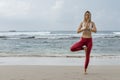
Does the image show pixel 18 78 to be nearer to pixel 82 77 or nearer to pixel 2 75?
pixel 2 75

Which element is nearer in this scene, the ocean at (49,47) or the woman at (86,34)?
the woman at (86,34)

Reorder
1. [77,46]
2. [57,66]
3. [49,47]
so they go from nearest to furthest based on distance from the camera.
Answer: [77,46], [57,66], [49,47]

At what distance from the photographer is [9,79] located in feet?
26.1

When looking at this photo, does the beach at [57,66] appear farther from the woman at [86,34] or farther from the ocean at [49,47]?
the woman at [86,34]

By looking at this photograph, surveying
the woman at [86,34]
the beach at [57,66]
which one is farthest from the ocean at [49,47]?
the woman at [86,34]

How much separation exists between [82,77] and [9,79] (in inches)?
73.1

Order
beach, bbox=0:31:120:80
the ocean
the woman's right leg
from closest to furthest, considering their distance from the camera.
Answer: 1. beach, bbox=0:31:120:80
2. the woman's right leg
3. the ocean

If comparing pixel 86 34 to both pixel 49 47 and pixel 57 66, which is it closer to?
pixel 57 66

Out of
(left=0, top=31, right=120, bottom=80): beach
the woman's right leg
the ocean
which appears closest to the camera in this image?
(left=0, top=31, right=120, bottom=80): beach

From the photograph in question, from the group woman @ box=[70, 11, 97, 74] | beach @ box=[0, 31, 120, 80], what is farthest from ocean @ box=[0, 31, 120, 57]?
woman @ box=[70, 11, 97, 74]

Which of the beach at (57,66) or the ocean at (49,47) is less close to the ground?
the beach at (57,66)

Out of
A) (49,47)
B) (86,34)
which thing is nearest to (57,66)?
(86,34)

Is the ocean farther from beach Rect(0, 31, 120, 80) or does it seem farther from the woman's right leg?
the woman's right leg

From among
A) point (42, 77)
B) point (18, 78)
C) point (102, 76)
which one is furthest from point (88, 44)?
point (18, 78)
